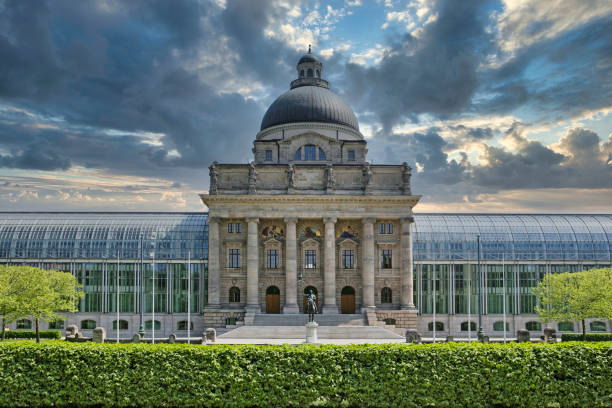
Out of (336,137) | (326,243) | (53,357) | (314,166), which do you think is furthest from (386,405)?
(336,137)

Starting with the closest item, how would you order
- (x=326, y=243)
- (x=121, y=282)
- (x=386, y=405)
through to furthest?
(x=386, y=405) → (x=326, y=243) → (x=121, y=282)

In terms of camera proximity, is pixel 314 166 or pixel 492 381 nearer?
pixel 492 381

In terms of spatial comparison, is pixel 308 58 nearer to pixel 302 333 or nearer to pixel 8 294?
pixel 302 333

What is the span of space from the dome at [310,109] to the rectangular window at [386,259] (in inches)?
793

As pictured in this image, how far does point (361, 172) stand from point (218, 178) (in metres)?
18.6

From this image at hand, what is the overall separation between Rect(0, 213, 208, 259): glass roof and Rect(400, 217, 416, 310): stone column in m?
27.0

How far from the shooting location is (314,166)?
64062 millimetres

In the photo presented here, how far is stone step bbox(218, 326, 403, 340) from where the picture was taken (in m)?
54.5

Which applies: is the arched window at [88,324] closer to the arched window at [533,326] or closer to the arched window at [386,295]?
the arched window at [386,295]

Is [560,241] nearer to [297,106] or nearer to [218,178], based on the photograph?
[297,106]

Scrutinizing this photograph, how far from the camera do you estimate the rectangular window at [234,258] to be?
209 ft

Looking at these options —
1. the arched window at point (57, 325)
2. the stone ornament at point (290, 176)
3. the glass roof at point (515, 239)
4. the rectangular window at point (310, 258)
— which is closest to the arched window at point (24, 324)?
the arched window at point (57, 325)

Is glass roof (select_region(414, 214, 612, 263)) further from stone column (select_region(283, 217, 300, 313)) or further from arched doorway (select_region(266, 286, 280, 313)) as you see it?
arched doorway (select_region(266, 286, 280, 313))

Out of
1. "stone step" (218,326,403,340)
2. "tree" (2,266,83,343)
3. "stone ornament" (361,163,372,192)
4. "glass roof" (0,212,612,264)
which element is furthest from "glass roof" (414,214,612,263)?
"tree" (2,266,83,343)
